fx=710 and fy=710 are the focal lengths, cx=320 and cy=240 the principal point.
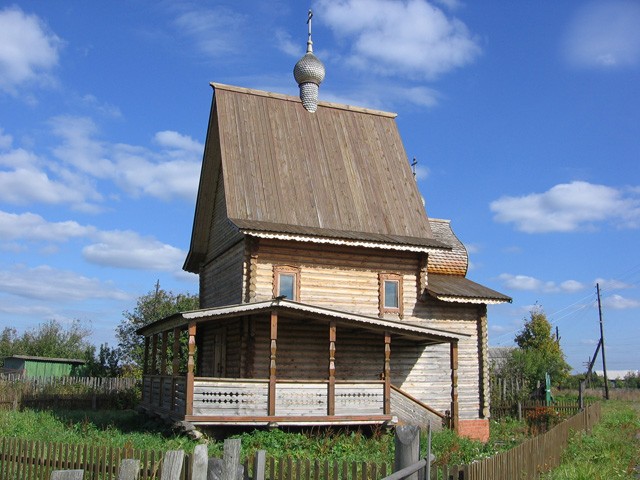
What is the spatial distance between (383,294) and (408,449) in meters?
16.7

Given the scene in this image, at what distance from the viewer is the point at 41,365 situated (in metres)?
43.1

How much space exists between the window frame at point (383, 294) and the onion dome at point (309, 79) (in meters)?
7.37

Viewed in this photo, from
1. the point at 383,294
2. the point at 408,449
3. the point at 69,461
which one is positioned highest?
the point at 383,294

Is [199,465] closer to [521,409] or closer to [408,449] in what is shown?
[408,449]

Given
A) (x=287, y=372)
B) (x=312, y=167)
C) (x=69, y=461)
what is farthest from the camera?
(x=312, y=167)

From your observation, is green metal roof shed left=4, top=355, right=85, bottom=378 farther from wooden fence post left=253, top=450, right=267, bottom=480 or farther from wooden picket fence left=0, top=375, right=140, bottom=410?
wooden fence post left=253, top=450, right=267, bottom=480

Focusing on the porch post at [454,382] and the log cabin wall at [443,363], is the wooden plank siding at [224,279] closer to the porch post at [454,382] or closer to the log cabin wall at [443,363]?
the log cabin wall at [443,363]

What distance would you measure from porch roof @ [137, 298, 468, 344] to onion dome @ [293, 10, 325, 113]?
10328 millimetres

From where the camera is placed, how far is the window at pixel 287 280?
21594 millimetres

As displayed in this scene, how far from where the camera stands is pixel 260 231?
20719mm

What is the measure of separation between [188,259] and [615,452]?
17.2 metres

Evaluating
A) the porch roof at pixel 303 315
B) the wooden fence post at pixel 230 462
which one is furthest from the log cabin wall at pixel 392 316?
the wooden fence post at pixel 230 462

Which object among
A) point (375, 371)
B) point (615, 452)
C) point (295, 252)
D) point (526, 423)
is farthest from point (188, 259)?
point (615, 452)

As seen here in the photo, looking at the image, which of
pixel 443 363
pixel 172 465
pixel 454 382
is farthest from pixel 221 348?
pixel 172 465
